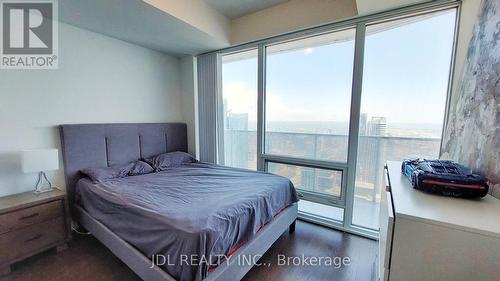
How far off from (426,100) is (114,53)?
392cm

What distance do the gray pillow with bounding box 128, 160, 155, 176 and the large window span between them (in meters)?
1.28

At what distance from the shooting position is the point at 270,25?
9.34ft

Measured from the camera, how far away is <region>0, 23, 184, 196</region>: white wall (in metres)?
2.15

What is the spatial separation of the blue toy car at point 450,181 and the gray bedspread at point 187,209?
119 centimetres

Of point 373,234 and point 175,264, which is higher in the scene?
point 175,264

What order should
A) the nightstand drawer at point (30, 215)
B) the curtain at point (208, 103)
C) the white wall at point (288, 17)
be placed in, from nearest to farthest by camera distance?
the nightstand drawer at point (30, 215) → the white wall at point (288, 17) → the curtain at point (208, 103)

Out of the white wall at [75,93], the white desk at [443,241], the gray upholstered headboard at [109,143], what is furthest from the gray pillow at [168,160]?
the white desk at [443,241]

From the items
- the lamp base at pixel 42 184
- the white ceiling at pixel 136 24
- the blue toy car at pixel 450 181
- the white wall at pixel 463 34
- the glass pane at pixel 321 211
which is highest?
the white ceiling at pixel 136 24

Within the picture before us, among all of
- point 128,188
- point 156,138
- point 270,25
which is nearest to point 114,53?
point 156,138

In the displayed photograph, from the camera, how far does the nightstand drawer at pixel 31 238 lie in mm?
1847

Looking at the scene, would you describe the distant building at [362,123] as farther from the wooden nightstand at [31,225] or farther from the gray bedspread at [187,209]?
the wooden nightstand at [31,225]

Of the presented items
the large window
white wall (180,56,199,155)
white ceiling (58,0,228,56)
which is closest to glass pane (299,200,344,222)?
the large window

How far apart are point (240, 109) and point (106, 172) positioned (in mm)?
2117

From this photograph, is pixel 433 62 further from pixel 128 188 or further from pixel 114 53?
pixel 114 53
